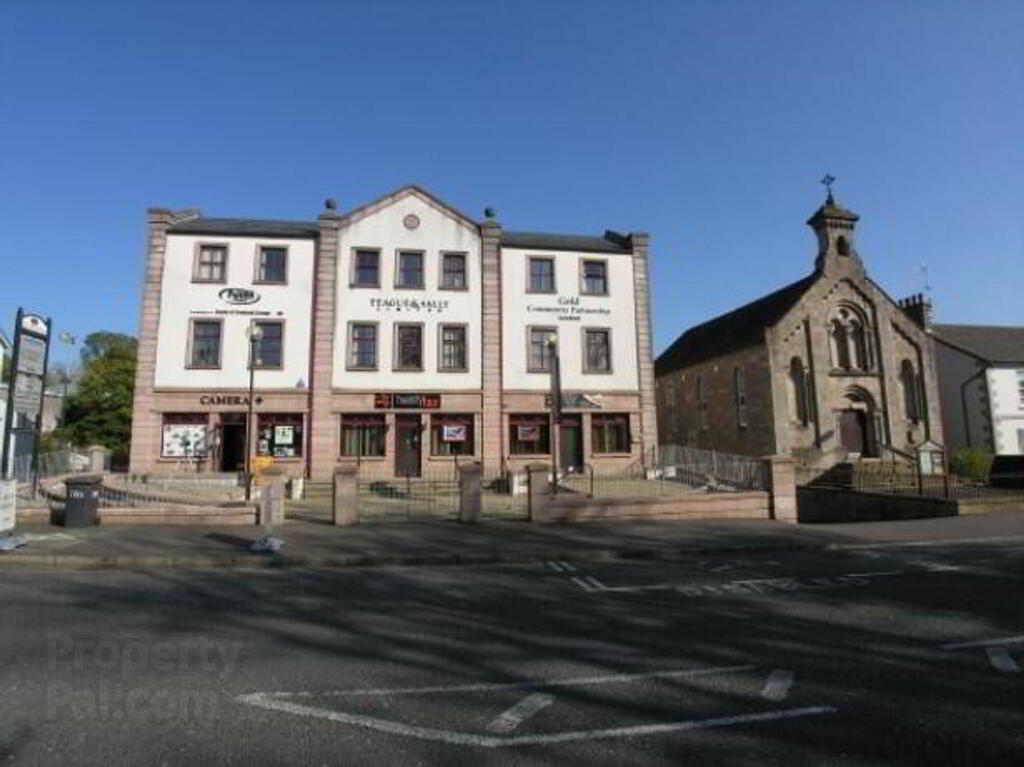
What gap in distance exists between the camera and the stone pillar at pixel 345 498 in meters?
15.6

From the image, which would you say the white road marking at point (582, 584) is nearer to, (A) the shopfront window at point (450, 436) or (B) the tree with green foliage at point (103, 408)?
(A) the shopfront window at point (450, 436)

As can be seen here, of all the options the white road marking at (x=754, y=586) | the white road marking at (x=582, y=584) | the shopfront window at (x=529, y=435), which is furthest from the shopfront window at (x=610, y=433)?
the white road marking at (x=582, y=584)

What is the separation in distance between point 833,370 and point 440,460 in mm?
22006

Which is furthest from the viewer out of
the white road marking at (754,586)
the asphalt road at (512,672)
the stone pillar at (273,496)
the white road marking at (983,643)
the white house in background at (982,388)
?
the white house in background at (982,388)

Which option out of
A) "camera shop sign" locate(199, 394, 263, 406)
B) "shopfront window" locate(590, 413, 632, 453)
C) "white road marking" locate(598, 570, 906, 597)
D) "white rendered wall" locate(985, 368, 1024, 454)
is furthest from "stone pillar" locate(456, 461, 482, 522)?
"white rendered wall" locate(985, 368, 1024, 454)

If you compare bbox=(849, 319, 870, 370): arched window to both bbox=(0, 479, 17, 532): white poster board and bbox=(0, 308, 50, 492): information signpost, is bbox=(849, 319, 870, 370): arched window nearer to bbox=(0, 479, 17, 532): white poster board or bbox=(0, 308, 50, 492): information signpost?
bbox=(0, 308, 50, 492): information signpost

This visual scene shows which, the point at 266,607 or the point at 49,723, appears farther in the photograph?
the point at 266,607

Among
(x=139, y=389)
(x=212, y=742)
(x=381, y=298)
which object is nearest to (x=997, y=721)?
(x=212, y=742)

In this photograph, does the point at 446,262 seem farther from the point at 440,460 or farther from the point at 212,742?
the point at 212,742

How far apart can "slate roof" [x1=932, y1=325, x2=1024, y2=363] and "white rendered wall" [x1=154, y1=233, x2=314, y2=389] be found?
3893cm

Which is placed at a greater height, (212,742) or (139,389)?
(139,389)

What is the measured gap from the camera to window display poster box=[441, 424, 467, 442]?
2792 centimetres

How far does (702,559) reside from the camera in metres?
12.4

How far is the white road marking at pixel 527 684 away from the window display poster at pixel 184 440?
78.0 feet
